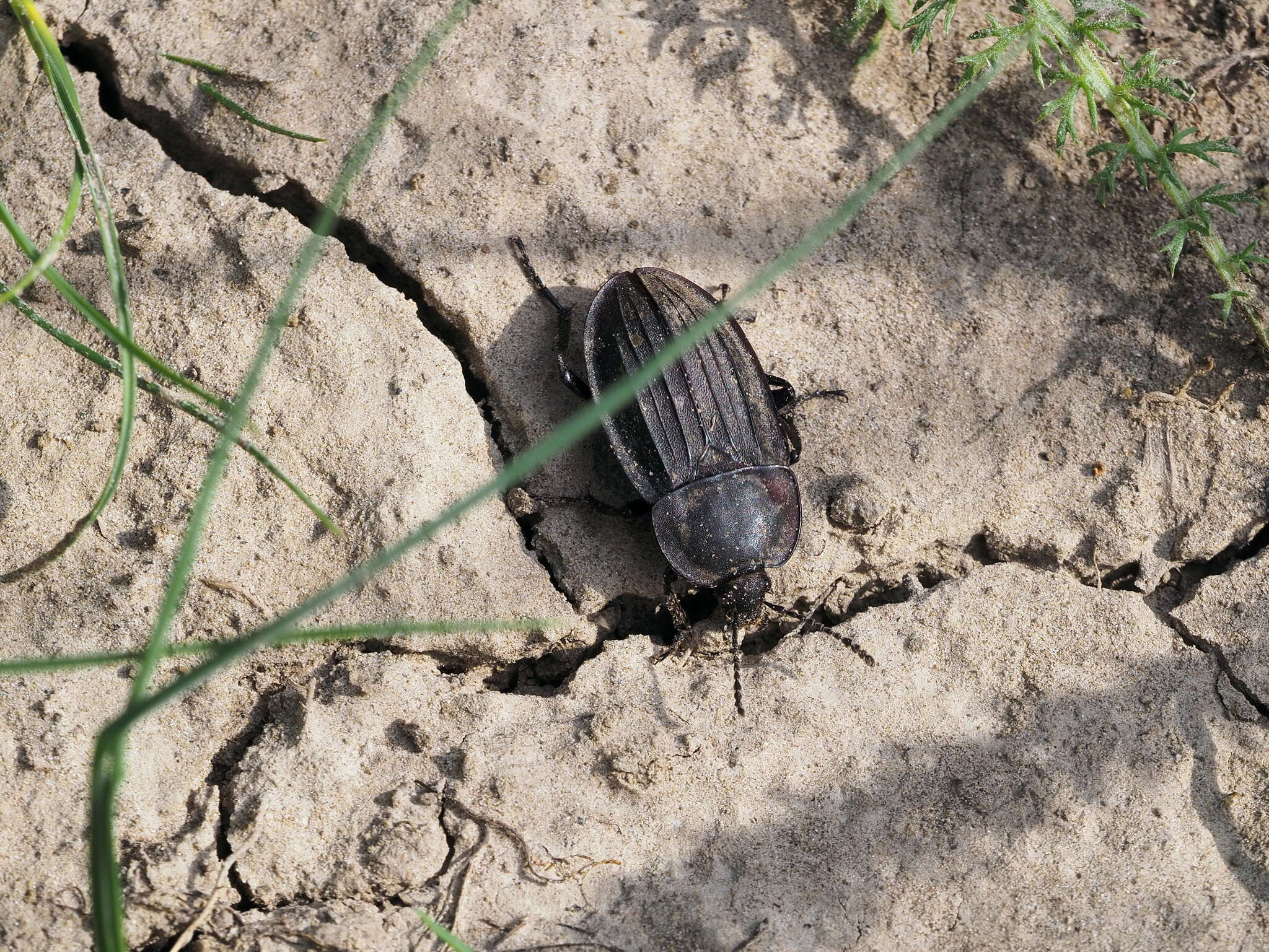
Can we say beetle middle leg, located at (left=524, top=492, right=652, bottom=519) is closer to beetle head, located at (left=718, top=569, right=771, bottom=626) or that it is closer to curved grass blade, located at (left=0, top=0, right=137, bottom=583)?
beetle head, located at (left=718, top=569, right=771, bottom=626)

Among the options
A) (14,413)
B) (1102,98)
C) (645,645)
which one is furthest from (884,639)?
(14,413)

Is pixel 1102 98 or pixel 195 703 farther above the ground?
pixel 1102 98

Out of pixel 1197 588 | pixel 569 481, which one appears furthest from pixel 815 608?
pixel 1197 588

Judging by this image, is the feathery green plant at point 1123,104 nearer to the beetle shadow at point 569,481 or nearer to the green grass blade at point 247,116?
the beetle shadow at point 569,481

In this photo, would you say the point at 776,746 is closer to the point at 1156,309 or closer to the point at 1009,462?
the point at 1009,462

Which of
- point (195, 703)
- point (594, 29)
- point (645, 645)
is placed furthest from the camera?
point (594, 29)

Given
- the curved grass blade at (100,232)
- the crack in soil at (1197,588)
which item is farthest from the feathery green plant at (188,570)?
the crack in soil at (1197,588)
